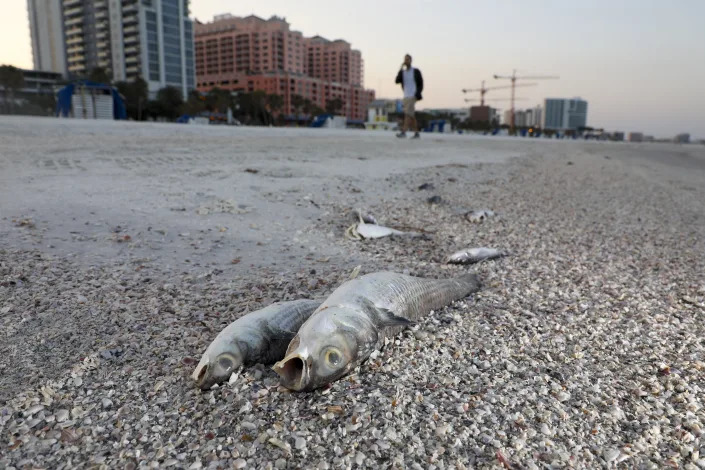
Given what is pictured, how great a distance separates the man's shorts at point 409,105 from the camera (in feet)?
57.9

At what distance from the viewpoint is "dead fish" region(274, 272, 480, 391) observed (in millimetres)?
2092

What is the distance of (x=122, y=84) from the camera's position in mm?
71938

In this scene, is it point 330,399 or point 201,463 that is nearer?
point 201,463

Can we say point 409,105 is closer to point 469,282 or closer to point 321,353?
point 469,282

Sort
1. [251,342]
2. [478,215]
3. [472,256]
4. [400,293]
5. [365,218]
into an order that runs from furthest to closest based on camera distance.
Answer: [478,215]
[365,218]
[472,256]
[400,293]
[251,342]

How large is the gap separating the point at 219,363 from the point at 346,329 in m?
0.59

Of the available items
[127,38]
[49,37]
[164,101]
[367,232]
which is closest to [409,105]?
[367,232]

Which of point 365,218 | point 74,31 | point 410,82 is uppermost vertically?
point 74,31

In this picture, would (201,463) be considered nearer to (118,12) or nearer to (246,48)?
(118,12)

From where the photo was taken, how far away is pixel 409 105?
17984 mm

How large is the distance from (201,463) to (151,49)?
492ft

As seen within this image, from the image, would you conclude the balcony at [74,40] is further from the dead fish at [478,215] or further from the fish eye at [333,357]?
the fish eye at [333,357]

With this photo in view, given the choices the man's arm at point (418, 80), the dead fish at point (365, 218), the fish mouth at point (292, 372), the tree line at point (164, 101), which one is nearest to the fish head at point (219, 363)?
the fish mouth at point (292, 372)

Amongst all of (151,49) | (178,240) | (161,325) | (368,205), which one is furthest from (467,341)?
(151,49)
